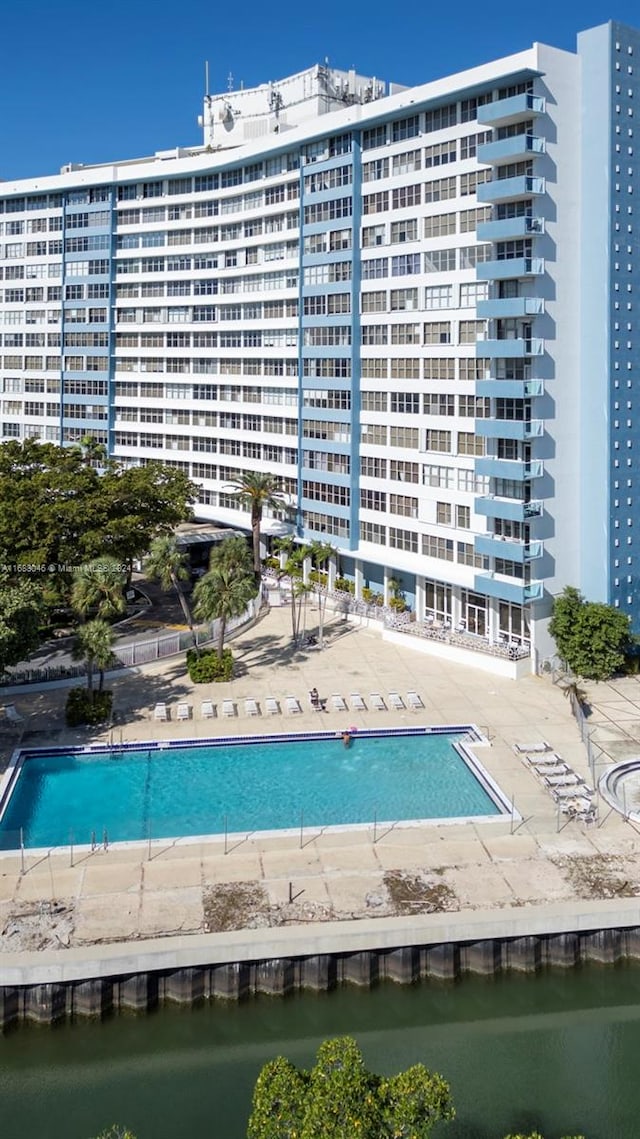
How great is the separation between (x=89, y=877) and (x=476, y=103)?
41.2 meters

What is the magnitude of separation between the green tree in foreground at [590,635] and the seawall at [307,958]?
20.2 meters

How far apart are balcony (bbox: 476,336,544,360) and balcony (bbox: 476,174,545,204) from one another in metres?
6.52

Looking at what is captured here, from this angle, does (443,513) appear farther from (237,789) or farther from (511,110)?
(237,789)

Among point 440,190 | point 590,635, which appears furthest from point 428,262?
point 590,635

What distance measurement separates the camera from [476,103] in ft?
168

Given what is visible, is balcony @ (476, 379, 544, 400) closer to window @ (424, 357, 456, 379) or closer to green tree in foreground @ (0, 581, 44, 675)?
window @ (424, 357, 456, 379)

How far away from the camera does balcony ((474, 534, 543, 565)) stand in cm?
4903

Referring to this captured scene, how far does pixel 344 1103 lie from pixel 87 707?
27.9 m

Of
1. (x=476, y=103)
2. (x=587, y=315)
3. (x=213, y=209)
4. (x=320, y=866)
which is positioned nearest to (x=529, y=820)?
(x=320, y=866)

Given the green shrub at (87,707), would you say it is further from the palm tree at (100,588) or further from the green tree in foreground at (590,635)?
the green tree in foreground at (590,635)

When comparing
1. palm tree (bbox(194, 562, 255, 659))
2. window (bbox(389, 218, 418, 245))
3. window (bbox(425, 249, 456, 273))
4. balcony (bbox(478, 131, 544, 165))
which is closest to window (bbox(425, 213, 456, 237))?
window (bbox(425, 249, 456, 273))


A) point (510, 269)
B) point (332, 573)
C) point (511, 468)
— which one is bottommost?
point (332, 573)

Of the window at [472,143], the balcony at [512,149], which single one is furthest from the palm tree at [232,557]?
the window at [472,143]

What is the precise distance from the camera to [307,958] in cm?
2775
